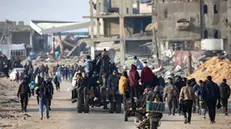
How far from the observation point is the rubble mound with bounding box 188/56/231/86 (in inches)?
1630

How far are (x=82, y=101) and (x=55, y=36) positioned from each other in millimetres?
99142

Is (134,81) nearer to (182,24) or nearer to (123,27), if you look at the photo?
(182,24)

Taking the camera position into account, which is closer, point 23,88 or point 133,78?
point 133,78

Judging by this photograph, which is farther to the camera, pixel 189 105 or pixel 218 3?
pixel 218 3

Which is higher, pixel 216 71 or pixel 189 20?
pixel 189 20

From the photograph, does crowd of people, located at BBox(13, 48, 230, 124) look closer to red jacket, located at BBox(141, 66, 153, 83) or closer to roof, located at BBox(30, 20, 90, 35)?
red jacket, located at BBox(141, 66, 153, 83)

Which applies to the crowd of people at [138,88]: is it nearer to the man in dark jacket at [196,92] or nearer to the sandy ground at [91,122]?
the man in dark jacket at [196,92]

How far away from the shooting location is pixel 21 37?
127m

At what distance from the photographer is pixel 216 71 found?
142 ft

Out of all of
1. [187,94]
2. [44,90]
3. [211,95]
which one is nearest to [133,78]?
[187,94]

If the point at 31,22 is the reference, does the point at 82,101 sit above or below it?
below

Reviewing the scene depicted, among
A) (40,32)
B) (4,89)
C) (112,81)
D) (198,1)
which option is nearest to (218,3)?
(198,1)

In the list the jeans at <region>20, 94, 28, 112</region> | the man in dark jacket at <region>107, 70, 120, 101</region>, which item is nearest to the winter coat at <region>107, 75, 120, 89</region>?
the man in dark jacket at <region>107, 70, 120, 101</region>

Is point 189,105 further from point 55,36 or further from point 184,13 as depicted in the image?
point 55,36
